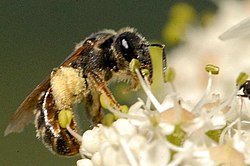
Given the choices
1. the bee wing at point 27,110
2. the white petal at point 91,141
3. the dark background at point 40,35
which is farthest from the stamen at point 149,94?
the dark background at point 40,35

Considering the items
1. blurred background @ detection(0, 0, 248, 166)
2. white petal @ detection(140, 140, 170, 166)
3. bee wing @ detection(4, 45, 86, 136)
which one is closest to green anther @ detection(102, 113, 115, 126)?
white petal @ detection(140, 140, 170, 166)

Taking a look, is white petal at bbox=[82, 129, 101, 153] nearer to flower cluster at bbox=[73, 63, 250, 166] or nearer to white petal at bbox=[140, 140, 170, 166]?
flower cluster at bbox=[73, 63, 250, 166]

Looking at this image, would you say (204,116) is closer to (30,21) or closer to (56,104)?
(56,104)

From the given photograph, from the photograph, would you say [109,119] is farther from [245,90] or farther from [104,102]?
[245,90]

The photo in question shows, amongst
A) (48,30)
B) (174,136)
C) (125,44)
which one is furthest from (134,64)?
(48,30)

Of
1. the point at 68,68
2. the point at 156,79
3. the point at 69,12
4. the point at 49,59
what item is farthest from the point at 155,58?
the point at 69,12

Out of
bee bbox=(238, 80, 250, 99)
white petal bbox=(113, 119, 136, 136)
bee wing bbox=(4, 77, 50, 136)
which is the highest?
bee wing bbox=(4, 77, 50, 136)
